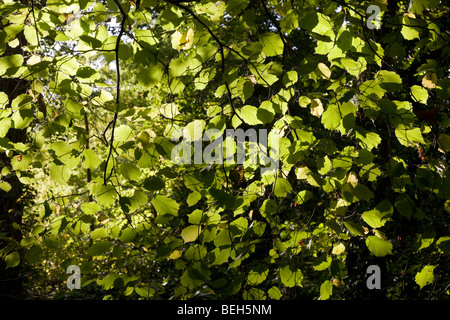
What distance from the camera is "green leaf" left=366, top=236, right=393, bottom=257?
1.46 m

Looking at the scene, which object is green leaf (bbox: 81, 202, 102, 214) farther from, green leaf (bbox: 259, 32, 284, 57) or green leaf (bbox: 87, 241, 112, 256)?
green leaf (bbox: 259, 32, 284, 57)

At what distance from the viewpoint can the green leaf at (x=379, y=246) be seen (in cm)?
146

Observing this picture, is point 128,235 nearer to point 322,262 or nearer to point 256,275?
point 256,275

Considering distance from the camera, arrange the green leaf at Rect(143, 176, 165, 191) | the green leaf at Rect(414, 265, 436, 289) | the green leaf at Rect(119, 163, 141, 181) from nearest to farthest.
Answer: the green leaf at Rect(143, 176, 165, 191) < the green leaf at Rect(119, 163, 141, 181) < the green leaf at Rect(414, 265, 436, 289)

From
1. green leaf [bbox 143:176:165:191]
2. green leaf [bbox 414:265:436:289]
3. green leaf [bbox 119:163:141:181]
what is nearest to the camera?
green leaf [bbox 143:176:165:191]

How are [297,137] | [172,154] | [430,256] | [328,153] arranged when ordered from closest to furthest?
[172,154] → [328,153] → [297,137] → [430,256]

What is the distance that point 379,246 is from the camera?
1.47 metres

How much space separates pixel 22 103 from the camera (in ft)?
4.64

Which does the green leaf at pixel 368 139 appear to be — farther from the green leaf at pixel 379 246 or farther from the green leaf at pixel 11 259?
the green leaf at pixel 11 259

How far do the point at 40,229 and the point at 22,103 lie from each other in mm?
516

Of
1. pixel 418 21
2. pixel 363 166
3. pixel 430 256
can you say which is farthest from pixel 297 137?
pixel 430 256

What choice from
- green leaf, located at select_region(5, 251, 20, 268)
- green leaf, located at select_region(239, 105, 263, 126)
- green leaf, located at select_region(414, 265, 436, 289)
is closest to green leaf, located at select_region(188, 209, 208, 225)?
green leaf, located at select_region(239, 105, 263, 126)

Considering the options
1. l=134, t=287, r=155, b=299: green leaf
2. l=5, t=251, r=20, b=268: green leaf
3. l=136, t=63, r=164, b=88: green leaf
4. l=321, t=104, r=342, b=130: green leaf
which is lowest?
l=134, t=287, r=155, b=299: green leaf
